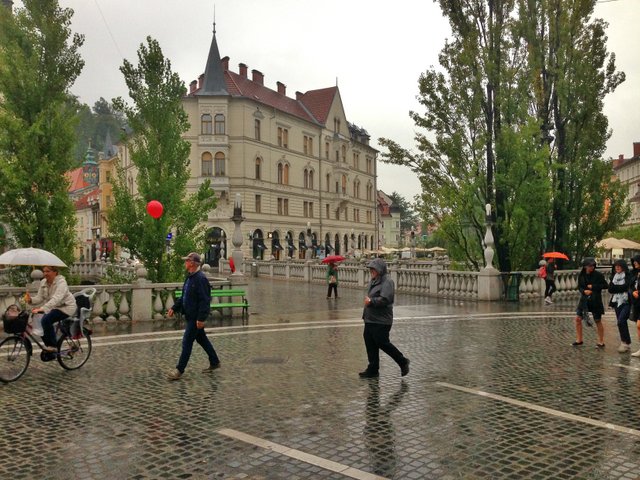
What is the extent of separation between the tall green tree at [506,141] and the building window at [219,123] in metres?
34.5

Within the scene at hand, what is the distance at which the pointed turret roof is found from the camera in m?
55.6

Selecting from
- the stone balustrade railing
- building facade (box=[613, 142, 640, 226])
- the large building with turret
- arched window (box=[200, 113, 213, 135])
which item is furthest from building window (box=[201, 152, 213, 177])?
building facade (box=[613, 142, 640, 226])

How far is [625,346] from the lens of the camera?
10.3 metres

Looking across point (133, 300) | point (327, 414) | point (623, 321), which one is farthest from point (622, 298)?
point (133, 300)

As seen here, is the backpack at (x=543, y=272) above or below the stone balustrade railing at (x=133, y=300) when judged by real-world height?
above

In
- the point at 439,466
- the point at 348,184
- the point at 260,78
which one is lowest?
the point at 439,466

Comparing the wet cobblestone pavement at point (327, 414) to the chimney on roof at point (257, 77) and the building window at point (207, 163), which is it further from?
the chimney on roof at point (257, 77)

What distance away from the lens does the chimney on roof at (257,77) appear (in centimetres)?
6488

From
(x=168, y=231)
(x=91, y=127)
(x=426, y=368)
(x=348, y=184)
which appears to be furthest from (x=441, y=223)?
(x=91, y=127)

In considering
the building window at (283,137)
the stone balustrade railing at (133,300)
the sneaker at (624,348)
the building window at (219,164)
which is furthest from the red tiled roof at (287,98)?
the sneaker at (624,348)

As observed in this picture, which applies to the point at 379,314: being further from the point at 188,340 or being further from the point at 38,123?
the point at 38,123

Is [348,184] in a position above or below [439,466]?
above

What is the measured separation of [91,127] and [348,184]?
72147mm

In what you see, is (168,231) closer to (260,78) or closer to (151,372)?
(151,372)
